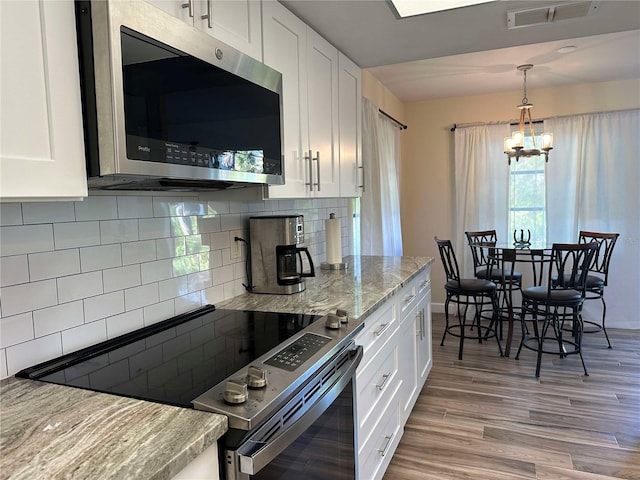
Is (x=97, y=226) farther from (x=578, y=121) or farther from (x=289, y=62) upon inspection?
(x=578, y=121)

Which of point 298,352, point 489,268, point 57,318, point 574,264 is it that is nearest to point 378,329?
point 298,352

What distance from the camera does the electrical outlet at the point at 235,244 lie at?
2.07 meters

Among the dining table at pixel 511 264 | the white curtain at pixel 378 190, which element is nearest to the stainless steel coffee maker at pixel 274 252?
the white curtain at pixel 378 190

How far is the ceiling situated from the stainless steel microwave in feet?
2.59

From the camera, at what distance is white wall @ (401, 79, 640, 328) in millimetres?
4930

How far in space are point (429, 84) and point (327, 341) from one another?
371cm

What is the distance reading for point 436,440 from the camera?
2582 mm

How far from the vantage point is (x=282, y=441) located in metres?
1.10

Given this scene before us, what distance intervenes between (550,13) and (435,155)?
314 cm

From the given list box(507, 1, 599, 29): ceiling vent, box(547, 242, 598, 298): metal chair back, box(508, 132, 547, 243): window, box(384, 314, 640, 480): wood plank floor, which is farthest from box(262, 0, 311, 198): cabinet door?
box(508, 132, 547, 243): window

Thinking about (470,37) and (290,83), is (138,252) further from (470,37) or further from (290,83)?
(470,37)

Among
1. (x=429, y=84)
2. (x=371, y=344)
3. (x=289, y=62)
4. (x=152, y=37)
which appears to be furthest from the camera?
(x=429, y=84)

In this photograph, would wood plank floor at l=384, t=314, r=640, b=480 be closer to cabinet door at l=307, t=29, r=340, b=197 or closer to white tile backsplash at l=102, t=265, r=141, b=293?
cabinet door at l=307, t=29, r=340, b=197

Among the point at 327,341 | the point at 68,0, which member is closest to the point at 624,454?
the point at 327,341
